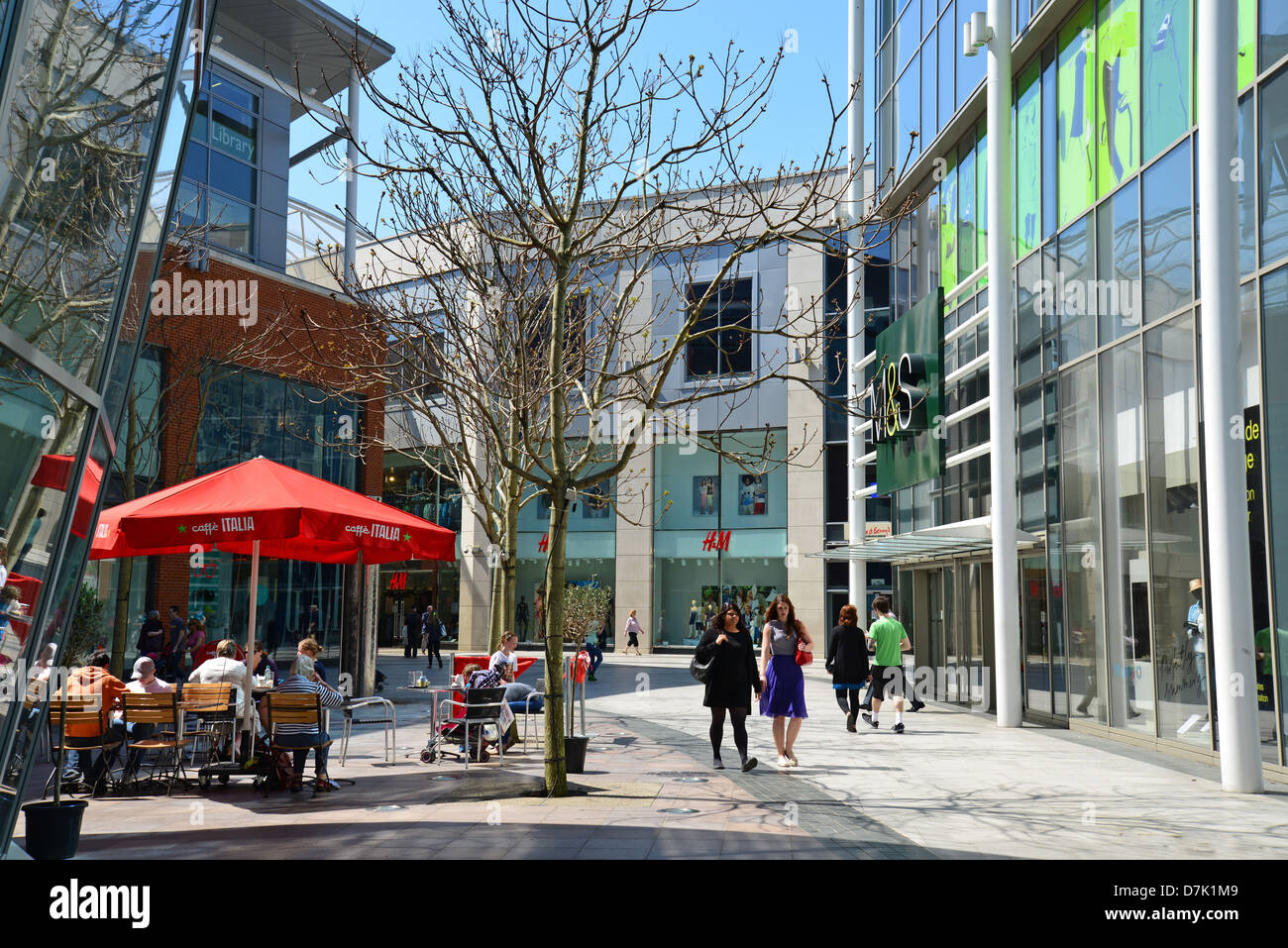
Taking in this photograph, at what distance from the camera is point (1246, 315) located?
11.1 m

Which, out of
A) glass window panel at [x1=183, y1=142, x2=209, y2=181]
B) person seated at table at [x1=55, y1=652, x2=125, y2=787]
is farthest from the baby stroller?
glass window panel at [x1=183, y1=142, x2=209, y2=181]

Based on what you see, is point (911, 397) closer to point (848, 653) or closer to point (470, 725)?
point (848, 653)

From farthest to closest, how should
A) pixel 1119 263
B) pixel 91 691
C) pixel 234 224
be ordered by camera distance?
pixel 234 224 < pixel 1119 263 < pixel 91 691

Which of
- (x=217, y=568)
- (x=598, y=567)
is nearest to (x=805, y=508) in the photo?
(x=598, y=567)

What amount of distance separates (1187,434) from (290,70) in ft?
82.2

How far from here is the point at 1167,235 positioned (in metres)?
12.8

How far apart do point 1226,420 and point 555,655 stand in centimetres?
635

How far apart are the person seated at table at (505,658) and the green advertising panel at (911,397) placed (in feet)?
23.9

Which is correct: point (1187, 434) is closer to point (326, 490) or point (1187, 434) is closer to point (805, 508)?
point (326, 490)

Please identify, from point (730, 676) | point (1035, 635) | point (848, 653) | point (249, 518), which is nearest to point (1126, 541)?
point (1035, 635)

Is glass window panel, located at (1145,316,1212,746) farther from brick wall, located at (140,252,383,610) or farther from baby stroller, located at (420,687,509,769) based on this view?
brick wall, located at (140,252,383,610)

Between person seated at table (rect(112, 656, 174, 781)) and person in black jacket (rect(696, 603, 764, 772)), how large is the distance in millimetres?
5397

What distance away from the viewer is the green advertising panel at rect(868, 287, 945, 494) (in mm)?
18719

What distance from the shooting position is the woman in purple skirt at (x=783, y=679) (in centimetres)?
1146
